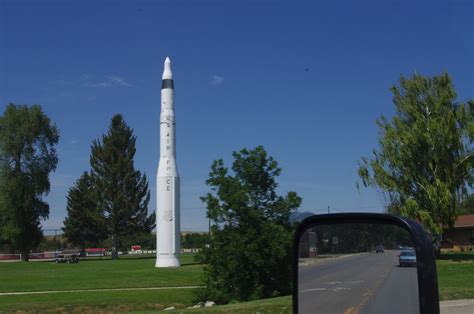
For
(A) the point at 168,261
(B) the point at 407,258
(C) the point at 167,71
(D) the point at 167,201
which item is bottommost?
(A) the point at 168,261

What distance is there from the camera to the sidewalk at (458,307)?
13133 mm

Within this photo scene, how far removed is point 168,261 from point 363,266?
48875 mm

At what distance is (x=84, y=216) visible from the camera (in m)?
90.1

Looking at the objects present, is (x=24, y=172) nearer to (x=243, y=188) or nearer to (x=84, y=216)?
(x=84, y=216)

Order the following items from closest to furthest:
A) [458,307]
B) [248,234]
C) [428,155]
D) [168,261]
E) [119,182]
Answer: [458,307], [248,234], [428,155], [168,261], [119,182]

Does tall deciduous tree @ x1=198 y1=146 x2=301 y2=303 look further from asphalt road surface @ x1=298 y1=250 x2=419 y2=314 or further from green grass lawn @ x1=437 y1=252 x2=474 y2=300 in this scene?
asphalt road surface @ x1=298 y1=250 x2=419 y2=314

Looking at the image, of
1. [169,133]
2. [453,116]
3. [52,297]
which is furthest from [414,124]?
[52,297]

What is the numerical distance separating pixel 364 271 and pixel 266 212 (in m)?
14.9

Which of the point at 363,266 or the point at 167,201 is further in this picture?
the point at 167,201

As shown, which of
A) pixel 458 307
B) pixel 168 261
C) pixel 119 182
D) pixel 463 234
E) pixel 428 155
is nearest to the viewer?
pixel 458 307

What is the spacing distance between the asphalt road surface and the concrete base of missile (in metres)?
48.0

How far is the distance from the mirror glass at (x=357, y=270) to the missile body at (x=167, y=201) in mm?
48512

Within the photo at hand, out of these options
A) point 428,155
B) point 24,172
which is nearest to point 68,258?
point 24,172

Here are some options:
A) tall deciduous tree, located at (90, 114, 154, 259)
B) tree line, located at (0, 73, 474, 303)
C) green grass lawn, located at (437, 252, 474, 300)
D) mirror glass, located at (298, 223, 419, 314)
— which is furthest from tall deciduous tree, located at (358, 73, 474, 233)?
tall deciduous tree, located at (90, 114, 154, 259)
